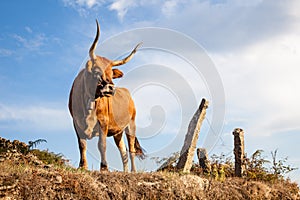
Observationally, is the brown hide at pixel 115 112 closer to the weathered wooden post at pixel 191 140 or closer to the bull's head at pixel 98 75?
the bull's head at pixel 98 75

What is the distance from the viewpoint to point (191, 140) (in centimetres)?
1205

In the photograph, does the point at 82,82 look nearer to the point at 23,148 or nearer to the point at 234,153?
the point at 23,148

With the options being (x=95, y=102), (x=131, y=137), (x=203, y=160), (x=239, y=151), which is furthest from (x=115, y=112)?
(x=239, y=151)

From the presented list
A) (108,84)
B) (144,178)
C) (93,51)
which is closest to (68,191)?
(144,178)

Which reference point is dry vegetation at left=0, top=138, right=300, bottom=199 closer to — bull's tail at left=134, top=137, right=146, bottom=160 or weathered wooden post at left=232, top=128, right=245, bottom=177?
weathered wooden post at left=232, top=128, right=245, bottom=177

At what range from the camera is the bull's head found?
32.0 feet

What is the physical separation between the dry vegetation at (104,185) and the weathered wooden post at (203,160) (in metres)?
1.80

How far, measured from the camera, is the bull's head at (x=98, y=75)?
9.74 m

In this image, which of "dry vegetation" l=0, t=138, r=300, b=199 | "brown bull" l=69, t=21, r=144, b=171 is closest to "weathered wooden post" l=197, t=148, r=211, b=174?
"dry vegetation" l=0, t=138, r=300, b=199

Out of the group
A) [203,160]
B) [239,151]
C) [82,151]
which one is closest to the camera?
[82,151]

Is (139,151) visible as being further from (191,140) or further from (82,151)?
(82,151)

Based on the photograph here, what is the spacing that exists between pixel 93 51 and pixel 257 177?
549 centimetres

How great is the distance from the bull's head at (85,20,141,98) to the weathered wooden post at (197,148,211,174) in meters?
3.89

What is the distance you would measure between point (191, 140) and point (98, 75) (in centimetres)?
359
